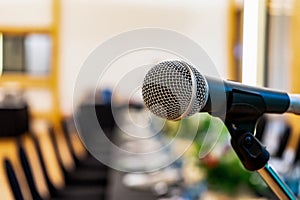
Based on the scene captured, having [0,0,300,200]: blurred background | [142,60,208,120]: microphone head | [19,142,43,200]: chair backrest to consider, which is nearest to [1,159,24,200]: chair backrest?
[19,142,43,200]: chair backrest

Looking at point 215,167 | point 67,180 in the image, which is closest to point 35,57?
point 67,180

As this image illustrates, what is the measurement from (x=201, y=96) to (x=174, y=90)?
52 mm

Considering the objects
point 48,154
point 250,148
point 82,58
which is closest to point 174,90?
point 250,148

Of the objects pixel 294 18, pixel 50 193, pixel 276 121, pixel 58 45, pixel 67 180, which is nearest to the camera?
pixel 50 193

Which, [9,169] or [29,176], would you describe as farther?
[29,176]

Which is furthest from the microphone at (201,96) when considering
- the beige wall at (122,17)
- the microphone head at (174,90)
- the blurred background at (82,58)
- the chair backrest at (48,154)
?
the beige wall at (122,17)

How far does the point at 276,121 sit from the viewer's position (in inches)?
264

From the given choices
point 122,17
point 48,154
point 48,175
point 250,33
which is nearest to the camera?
point 250,33

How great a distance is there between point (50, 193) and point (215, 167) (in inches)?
60.3

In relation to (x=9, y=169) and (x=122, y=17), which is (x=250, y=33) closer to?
(x=9, y=169)

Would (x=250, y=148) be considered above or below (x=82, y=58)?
above

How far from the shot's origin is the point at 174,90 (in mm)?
870

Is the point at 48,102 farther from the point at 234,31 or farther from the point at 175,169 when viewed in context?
the point at 175,169

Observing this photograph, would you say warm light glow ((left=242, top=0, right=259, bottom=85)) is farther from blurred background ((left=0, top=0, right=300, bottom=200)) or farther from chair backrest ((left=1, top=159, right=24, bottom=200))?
blurred background ((left=0, top=0, right=300, bottom=200))
